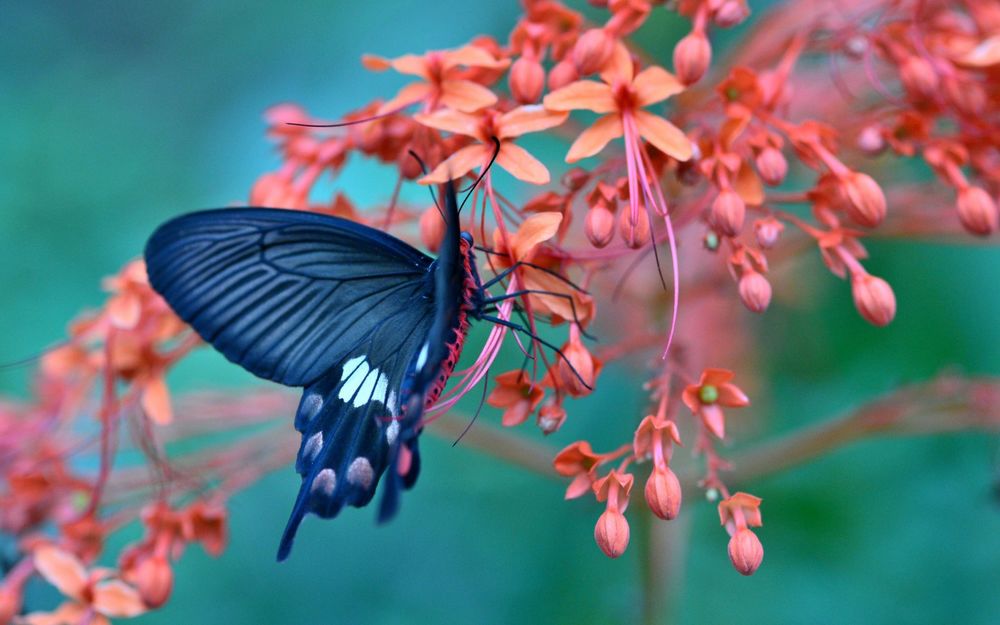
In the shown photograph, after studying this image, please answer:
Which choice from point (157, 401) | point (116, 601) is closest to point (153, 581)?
point (116, 601)

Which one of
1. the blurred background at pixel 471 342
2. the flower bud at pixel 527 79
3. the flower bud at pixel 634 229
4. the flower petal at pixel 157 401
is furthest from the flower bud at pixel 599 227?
the blurred background at pixel 471 342

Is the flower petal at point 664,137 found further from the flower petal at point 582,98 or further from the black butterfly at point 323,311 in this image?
the black butterfly at point 323,311

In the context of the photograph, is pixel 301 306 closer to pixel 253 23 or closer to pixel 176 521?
pixel 176 521

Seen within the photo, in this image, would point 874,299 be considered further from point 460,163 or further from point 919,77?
point 460,163

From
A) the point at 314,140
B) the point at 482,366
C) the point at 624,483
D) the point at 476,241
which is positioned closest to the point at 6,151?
the point at 314,140

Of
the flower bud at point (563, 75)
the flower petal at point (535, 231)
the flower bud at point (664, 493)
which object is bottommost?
the flower bud at point (664, 493)
